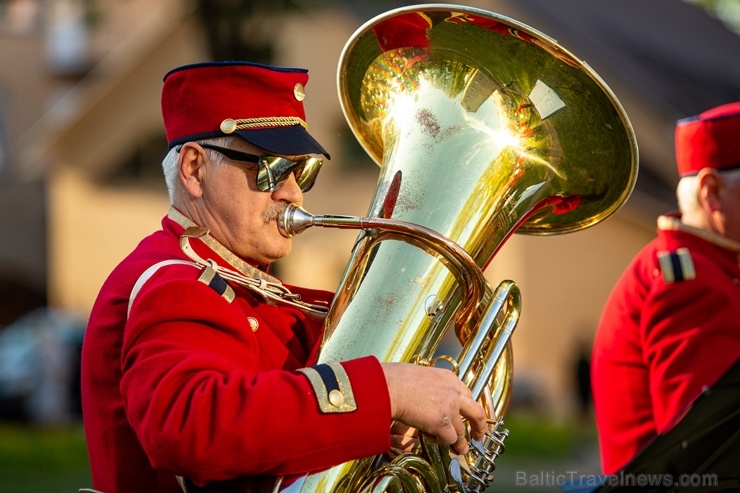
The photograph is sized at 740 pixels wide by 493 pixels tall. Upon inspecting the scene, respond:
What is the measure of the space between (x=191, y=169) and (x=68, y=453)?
29.7 ft

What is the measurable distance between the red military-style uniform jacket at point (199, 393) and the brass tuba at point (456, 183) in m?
0.17

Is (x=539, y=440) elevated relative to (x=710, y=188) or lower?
elevated

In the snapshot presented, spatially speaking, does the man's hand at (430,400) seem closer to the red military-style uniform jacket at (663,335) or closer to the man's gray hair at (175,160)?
the man's gray hair at (175,160)

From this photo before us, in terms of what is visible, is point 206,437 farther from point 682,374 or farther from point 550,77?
point 682,374

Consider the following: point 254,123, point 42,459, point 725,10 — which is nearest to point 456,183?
point 254,123

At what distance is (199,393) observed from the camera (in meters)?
2.66

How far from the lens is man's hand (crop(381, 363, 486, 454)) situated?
2.83 meters

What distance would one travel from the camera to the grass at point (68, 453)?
425 inches

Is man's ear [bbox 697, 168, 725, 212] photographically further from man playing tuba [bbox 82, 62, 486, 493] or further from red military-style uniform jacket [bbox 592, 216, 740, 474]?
man playing tuba [bbox 82, 62, 486, 493]

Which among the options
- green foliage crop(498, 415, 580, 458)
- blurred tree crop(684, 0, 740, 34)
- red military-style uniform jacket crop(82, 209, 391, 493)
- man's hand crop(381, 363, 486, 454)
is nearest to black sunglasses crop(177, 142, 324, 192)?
red military-style uniform jacket crop(82, 209, 391, 493)

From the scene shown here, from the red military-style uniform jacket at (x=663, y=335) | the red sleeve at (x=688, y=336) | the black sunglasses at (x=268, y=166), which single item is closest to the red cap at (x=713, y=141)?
the red military-style uniform jacket at (x=663, y=335)

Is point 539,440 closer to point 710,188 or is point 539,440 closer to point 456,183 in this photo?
point 710,188

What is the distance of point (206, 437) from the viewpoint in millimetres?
2658

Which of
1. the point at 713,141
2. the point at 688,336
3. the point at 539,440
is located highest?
the point at 539,440
